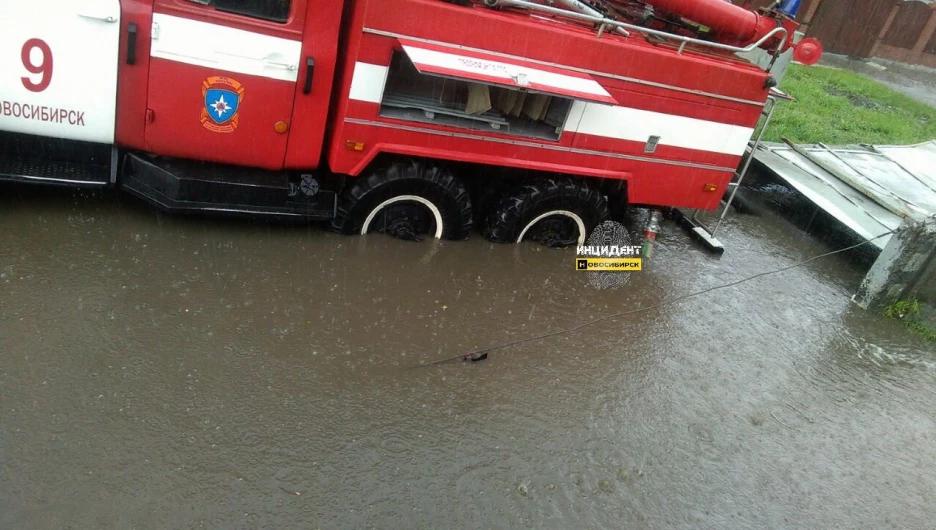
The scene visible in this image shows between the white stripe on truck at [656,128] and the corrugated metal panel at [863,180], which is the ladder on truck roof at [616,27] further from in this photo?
the corrugated metal panel at [863,180]

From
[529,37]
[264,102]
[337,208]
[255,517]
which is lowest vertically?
[255,517]

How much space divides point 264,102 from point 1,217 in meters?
2.25

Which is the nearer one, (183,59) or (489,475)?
(489,475)

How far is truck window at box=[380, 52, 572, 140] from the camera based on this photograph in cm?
575

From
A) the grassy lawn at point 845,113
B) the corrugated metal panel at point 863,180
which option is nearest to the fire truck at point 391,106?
the corrugated metal panel at point 863,180

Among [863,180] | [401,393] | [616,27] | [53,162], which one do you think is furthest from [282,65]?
[863,180]

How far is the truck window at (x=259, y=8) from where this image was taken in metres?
5.05

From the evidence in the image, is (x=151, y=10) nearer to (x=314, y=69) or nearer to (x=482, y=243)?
(x=314, y=69)

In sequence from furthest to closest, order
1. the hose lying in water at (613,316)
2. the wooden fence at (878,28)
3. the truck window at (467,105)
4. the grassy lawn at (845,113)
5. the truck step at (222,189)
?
the wooden fence at (878,28) < the grassy lawn at (845,113) < the truck window at (467,105) < the truck step at (222,189) < the hose lying in water at (613,316)

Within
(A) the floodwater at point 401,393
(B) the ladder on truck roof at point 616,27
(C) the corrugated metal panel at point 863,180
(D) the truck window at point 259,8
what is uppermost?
(B) the ladder on truck roof at point 616,27

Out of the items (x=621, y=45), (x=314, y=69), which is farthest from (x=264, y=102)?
(x=621, y=45)

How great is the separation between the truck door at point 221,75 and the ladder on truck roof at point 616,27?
1.73 metres

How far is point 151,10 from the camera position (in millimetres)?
4887

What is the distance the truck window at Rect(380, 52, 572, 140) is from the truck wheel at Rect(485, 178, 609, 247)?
1.88ft
